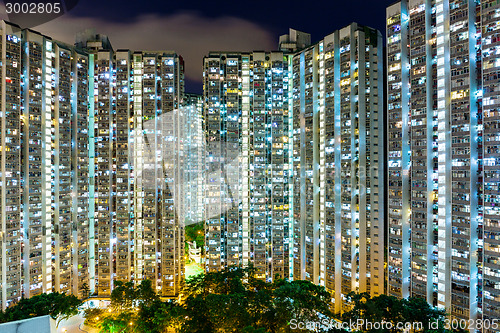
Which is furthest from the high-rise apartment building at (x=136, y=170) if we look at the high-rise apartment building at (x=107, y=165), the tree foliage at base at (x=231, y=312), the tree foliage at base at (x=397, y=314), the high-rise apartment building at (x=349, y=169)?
the tree foliage at base at (x=397, y=314)

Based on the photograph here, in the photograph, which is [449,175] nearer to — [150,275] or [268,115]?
[268,115]

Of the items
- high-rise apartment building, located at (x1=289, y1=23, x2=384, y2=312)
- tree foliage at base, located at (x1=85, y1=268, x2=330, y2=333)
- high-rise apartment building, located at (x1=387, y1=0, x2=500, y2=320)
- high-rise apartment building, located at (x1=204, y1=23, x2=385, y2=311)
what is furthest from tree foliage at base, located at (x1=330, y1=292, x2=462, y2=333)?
high-rise apartment building, located at (x1=204, y1=23, x2=385, y2=311)

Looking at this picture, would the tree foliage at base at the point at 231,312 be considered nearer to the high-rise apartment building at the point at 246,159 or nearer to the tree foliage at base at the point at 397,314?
the tree foliage at base at the point at 397,314

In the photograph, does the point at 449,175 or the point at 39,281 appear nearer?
the point at 449,175

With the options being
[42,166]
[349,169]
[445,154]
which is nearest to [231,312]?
[349,169]

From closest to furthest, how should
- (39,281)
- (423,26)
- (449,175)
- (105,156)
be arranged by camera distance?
1. (449,175)
2. (423,26)
3. (39,281)
4. (105,156)

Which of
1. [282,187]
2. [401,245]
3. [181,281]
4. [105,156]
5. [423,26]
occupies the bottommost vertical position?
[181,281]

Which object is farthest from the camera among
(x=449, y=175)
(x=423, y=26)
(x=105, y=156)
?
(x=105, y=156)

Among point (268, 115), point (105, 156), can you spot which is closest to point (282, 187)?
point (268, 115)
